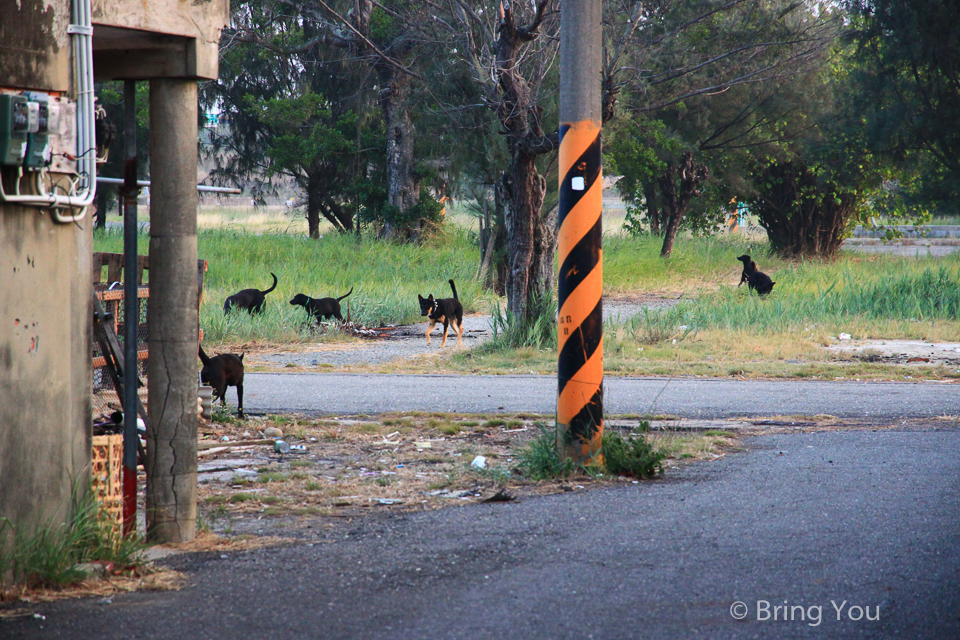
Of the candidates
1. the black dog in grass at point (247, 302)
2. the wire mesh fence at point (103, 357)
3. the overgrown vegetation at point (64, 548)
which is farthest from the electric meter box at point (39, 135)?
the black dog in grass at point (247, 302)

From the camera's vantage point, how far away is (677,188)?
108 ft

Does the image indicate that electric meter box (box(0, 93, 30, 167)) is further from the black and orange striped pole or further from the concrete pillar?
the black and orange striped pole

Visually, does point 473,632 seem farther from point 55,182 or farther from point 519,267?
point 519,267

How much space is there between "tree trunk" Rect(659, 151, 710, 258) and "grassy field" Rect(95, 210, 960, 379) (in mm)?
675

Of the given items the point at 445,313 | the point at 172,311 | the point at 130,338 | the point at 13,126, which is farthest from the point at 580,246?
the point at 445,313

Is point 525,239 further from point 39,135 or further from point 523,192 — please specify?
point 39,135

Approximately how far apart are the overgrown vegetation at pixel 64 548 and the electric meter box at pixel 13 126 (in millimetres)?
1476

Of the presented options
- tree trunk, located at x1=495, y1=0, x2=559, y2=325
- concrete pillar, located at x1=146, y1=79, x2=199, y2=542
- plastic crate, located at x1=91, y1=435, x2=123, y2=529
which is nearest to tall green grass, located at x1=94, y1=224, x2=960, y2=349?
tree trunk, located at x1=495, y1=0, x2=559, y2=325

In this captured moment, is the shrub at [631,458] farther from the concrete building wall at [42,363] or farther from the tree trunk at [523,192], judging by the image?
the tree trunk at [523,192]

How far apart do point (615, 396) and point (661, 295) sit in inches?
570

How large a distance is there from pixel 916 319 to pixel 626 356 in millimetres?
6425

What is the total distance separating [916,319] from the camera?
1647cm

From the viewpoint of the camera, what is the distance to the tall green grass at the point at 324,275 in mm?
15773

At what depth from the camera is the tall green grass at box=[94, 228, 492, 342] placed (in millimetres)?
15773
